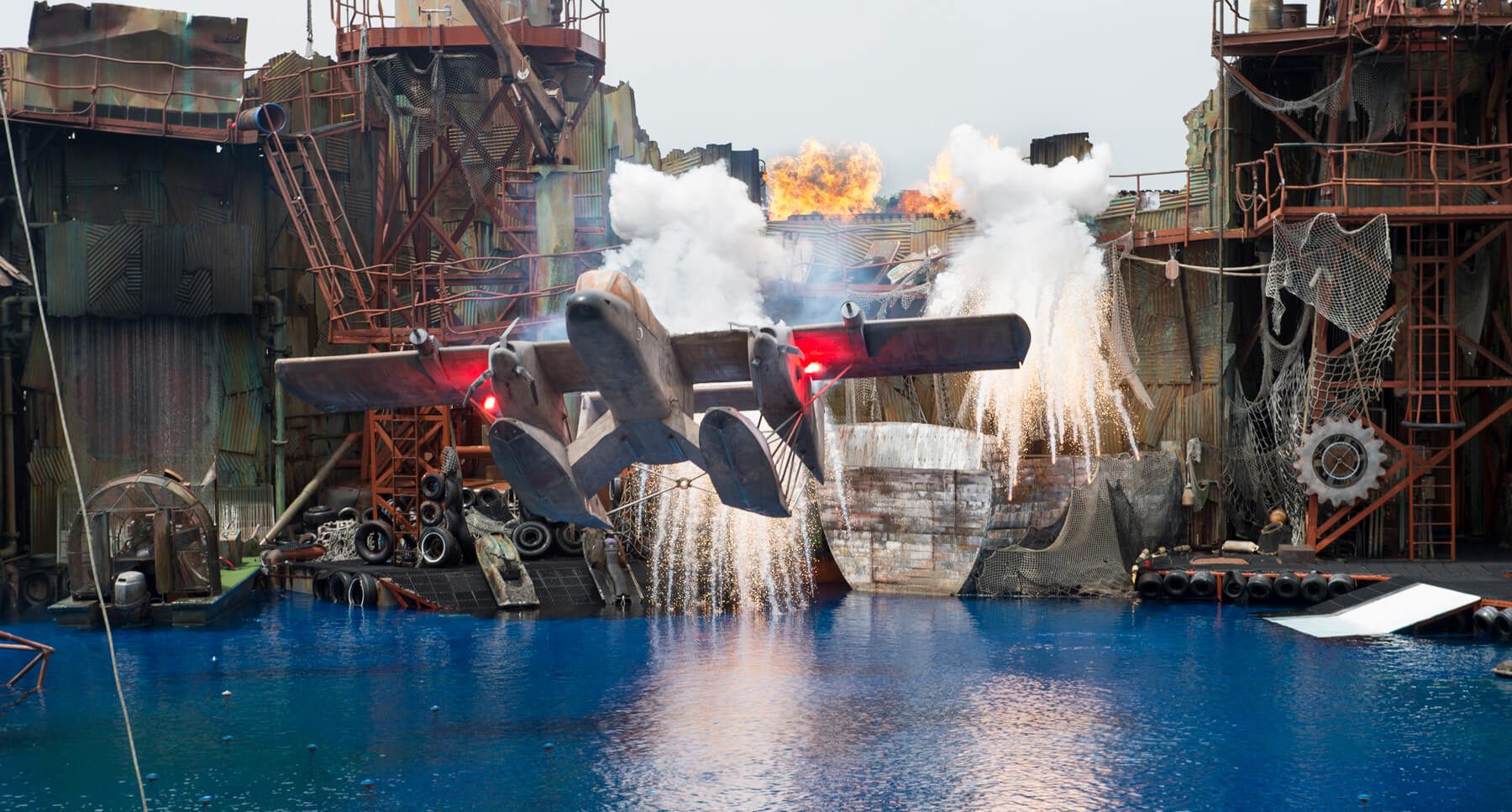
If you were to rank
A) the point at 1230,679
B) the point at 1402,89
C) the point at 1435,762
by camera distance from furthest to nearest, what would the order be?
the point at 1402,89 → the point at 1230,679 → the point at 1435,762

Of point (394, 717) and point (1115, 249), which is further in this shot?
point (1115, 249)

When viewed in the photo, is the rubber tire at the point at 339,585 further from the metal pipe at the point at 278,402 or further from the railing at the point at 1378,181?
the railing at the point at 1378,181

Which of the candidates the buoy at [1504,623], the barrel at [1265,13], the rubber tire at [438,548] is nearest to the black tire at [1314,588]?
the buoy at [1504,623]

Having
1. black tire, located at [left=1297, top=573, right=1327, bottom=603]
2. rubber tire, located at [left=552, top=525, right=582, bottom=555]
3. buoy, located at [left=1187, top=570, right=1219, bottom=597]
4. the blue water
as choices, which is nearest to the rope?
the blue water

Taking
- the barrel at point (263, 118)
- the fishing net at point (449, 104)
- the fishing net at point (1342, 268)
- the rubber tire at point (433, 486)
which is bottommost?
the rubber tire at point (433, 486)

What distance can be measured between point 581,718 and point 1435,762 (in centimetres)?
1611

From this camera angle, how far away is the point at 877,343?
26328mm

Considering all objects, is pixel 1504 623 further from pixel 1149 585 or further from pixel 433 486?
pixel 433 486

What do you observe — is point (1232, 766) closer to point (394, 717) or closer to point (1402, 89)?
point (394, 717)

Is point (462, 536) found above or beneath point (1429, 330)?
beneath

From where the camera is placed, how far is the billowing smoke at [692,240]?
4494 centimetres

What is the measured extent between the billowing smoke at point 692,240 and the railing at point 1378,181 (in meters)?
14.5

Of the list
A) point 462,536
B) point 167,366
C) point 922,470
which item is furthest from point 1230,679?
point 167,366

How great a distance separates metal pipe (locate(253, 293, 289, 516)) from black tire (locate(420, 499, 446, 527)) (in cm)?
685
